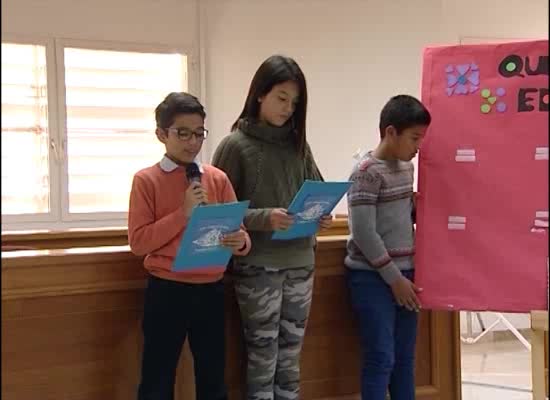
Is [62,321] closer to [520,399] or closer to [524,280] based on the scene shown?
[524,280]

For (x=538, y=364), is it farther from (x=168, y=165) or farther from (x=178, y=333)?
(x=168, y=165)

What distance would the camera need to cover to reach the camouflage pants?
7.47 feet

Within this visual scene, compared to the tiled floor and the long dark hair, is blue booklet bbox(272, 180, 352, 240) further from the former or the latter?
the tiled floor

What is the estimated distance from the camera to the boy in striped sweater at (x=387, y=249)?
2416mm

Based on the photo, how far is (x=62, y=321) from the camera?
7.49 ft

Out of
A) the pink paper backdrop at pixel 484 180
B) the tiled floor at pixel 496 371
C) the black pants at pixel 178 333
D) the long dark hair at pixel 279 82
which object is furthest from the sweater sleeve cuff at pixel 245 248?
the tiled floor at pixel 496 371

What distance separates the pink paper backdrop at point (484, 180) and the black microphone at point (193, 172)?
771mm

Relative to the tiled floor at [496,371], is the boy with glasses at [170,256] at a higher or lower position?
higher

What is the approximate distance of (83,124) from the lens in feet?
16.0

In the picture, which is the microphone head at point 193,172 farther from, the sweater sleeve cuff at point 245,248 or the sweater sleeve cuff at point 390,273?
the sweater sleeve cuff at point 390,273

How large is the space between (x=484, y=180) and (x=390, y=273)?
1.35 ft

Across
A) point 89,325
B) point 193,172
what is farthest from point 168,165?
point 89,325

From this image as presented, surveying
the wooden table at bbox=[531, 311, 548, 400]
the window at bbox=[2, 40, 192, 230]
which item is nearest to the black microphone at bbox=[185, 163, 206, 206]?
the wooden table at bbox=[531, 311, 548, 400]

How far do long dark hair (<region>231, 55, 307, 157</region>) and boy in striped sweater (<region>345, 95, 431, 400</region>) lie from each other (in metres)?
0.24
